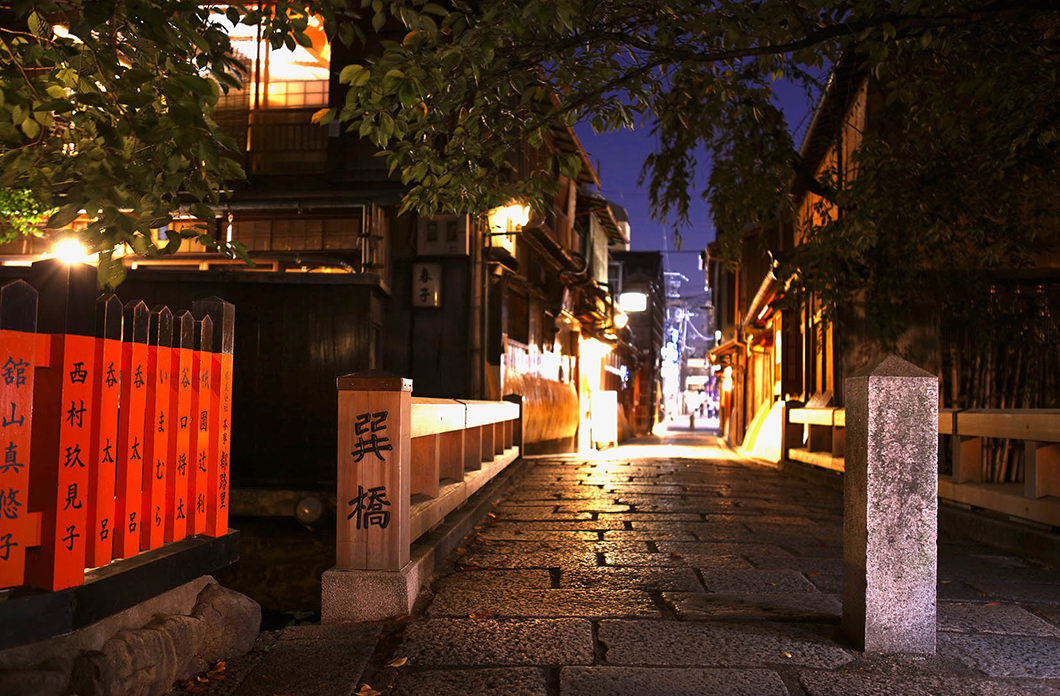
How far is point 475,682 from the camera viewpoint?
3826mm

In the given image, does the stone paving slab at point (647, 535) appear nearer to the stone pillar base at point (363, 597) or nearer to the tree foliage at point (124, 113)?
the stone pillar base at point (363, 597)

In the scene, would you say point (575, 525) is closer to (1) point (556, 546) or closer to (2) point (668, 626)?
(1) point (556, 546)

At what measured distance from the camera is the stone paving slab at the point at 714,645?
413 centimetres

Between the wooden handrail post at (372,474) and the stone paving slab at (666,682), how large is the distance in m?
1.60

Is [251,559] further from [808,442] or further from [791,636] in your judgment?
[808,442]

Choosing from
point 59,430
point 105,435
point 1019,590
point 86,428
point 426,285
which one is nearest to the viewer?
point 59,430

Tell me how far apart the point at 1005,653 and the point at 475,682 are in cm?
288

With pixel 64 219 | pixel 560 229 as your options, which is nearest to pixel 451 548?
pixel 64 219

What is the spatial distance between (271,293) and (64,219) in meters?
8.06

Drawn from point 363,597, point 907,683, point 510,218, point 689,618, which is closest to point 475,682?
point 363,597

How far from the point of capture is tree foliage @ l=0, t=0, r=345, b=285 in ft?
11.7

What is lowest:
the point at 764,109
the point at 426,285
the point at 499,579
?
the point at 499,579

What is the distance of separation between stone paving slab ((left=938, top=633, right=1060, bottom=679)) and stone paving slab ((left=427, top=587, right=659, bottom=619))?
1.72 meters

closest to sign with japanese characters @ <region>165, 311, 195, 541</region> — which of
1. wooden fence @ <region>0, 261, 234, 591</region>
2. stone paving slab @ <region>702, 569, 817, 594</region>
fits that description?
wooden fence @ <region>0, 261, 234, 591</region>
